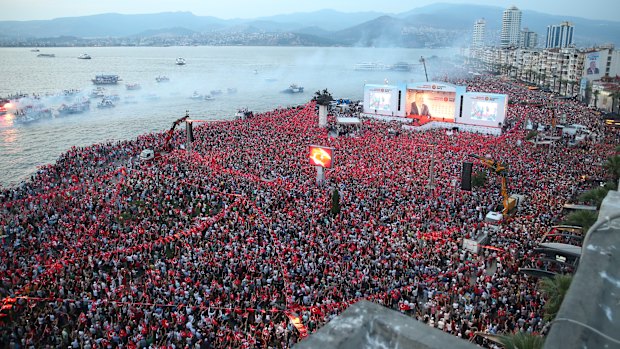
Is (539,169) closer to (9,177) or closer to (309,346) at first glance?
(309,346)

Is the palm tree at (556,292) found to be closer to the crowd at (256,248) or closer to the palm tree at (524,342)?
the crowd at (256,248)

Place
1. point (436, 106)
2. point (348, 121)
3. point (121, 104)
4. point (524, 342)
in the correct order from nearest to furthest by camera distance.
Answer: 1. point (524, 342)
2. point (348, 121)
3. point (436, 106)
4. point (121, 104)

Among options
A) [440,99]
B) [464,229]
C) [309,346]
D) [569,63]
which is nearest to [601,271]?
[309,346]

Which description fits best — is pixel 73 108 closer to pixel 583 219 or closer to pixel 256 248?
pixel 256 248

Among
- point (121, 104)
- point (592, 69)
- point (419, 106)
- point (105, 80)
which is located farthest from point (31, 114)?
point (592, 69)

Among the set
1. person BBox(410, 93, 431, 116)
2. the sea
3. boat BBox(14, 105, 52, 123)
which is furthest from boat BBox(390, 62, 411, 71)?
boat BBox(14, 105, 52, 123)

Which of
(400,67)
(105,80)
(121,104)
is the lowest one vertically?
(121,104)

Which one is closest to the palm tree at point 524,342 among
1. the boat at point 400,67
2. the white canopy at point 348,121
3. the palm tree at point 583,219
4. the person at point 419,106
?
the palm tree at point 583,219
